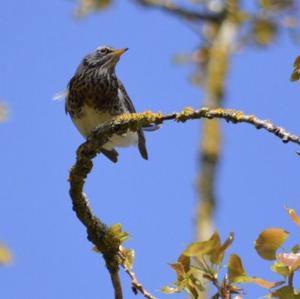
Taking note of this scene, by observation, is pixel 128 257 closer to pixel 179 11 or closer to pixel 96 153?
pixel 96 153

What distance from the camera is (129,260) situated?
335 centimetres

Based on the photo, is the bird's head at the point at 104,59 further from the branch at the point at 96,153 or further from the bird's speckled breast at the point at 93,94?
the branch at the point at 96,153

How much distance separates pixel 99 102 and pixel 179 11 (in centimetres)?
458

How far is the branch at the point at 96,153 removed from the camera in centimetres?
315

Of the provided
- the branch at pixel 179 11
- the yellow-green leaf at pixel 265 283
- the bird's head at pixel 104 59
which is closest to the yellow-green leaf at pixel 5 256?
the yellow-green leaf at pixel 265 283

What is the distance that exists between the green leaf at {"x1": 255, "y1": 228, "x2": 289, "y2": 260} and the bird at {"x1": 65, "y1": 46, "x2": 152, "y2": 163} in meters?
3.29

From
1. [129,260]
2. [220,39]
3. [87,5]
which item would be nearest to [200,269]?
[129,260]

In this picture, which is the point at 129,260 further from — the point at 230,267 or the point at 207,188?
the point at 207,188

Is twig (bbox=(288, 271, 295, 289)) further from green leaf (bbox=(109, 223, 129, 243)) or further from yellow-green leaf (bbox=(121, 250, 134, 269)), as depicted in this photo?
green leaf (bbox=(109, 223, 129, 243))

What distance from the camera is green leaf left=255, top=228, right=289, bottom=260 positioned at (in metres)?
2.57

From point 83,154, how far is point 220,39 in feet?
21.2

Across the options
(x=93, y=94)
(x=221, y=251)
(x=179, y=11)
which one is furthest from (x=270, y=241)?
(x=179, y=11)

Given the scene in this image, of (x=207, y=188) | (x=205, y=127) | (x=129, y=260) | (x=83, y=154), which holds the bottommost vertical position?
(x=129, y=260)

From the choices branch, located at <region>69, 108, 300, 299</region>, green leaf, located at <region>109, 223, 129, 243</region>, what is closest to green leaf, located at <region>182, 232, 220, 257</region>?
branch, located at <region>69, 108, 300, 299</region>
